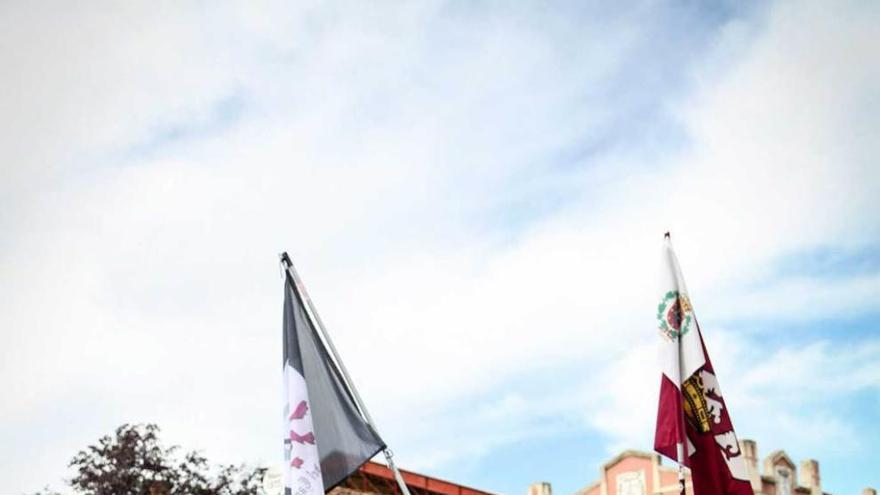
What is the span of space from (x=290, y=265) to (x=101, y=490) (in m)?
29.7

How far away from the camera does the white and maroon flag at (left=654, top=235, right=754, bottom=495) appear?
12414mm

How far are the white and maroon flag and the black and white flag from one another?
2989 mm

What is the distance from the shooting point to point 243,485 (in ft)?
137

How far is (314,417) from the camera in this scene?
1238 centimetres

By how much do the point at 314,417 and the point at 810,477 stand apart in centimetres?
4317

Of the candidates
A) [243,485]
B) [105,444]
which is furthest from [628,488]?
[105,444]

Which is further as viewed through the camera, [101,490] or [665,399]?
[101,490]

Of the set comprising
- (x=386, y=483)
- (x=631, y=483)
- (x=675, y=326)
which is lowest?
(x=675, y=326)

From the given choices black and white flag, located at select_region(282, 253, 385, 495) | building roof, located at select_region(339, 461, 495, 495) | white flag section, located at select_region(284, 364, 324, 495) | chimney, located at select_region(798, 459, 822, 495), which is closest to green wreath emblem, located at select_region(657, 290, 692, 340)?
black and white flag, located at select_region(282, 253, 385, 495)

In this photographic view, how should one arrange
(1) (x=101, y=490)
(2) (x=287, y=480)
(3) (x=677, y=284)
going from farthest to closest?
1. (1) (x=101, y=490)
2. (3) (x=677, y=284)
3. (2) (x=287, y=480)

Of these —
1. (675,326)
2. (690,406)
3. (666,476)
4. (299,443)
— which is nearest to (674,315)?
(675,326)

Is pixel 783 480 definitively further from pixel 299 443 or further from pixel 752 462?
pixel 299 443

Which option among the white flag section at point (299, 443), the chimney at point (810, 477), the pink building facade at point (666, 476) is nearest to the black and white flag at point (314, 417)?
the white flag section at point (299, 443)

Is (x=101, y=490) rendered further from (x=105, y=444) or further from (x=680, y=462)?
(x=680, y=462)
